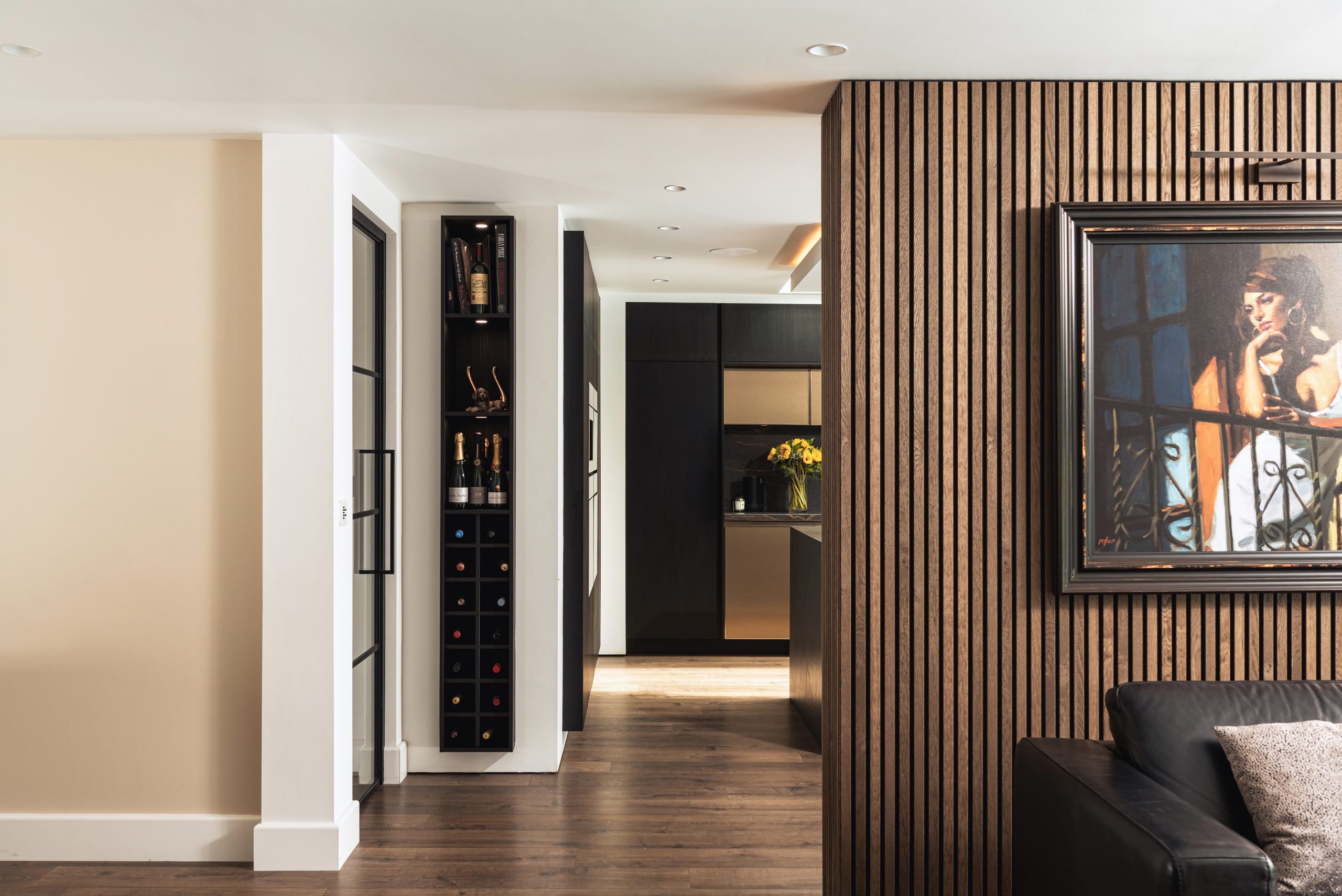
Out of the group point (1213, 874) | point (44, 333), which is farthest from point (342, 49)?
point (1213, 874)

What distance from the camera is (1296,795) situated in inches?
77.6

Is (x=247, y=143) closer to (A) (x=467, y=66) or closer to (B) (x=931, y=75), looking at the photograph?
(A) (x=467, y=66)

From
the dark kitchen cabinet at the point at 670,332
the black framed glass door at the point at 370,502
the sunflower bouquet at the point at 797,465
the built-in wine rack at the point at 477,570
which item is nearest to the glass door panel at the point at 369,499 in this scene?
the black framed glass door at the point at 370,502

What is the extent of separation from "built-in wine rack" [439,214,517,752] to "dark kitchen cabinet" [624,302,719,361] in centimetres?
265

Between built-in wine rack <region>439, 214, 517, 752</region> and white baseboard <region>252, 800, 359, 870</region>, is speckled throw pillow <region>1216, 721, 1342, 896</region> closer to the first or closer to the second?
white baseboard <region>252, 800, 359, 870</region>

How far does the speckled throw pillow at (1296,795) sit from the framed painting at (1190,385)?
73cm

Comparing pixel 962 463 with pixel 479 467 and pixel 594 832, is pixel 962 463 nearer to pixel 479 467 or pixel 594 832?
pixel 594 832

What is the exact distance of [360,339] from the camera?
12.8ft

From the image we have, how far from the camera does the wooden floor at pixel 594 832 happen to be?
316 cm

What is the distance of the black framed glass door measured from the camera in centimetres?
385

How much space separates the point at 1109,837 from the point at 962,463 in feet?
3.94

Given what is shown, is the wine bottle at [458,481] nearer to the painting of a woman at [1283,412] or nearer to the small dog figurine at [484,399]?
the small dog figurine at [484,399]

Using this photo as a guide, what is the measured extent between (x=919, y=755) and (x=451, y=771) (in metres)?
2.45

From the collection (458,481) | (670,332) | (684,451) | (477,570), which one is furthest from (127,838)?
(670,332)
